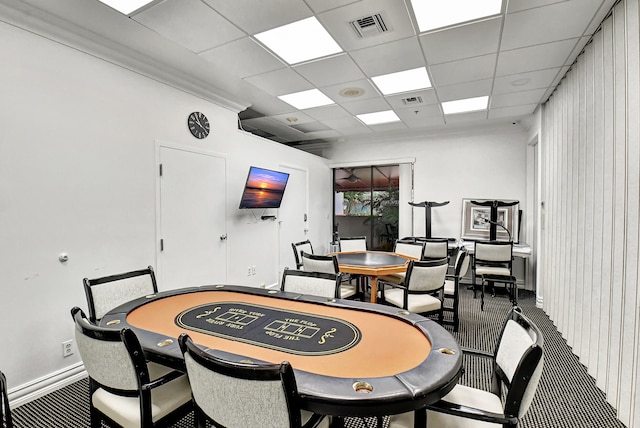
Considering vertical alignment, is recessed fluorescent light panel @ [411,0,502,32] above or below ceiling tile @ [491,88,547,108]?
below

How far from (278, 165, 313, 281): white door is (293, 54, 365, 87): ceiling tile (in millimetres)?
2195

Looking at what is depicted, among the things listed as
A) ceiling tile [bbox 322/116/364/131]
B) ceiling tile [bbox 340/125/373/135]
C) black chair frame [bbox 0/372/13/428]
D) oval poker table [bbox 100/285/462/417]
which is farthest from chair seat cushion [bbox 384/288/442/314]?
ceiling tile [bbox 340/125/373/135]

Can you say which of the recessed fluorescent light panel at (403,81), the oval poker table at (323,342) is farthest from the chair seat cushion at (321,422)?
the recessed fluorescent light panel at (403,81)

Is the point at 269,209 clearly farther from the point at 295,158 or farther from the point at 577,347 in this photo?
the point at 577,347

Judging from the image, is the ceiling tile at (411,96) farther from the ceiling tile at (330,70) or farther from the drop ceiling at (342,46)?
the ceiling tile at (330,70)

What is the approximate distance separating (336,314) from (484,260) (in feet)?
12.7

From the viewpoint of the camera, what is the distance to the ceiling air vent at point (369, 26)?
2490 millimetres

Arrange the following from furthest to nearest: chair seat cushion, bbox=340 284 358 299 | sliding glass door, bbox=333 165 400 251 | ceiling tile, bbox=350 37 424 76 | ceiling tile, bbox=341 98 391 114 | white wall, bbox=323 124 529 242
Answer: sliding glass door, bbox=333 165 400 251
white wall, bbox=323 124 529 242
ceiling tile, bbox=341 98 391 114
chair seat cushion, bbox=340 284 358 299
ceiling tile, bbox=350 37 424 76

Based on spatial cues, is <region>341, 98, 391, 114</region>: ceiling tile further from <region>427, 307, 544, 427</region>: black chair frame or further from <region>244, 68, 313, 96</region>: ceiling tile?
<region>427, 307, 544, 427</region>: black chair frame

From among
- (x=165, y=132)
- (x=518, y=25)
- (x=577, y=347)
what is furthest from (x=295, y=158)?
(x=577, y=347)

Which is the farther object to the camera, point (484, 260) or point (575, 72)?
point (484, 260)

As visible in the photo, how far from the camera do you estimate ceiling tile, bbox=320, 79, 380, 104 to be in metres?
3.81

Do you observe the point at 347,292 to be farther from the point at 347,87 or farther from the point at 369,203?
the point at 369,203

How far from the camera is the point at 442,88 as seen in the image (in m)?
3.98
